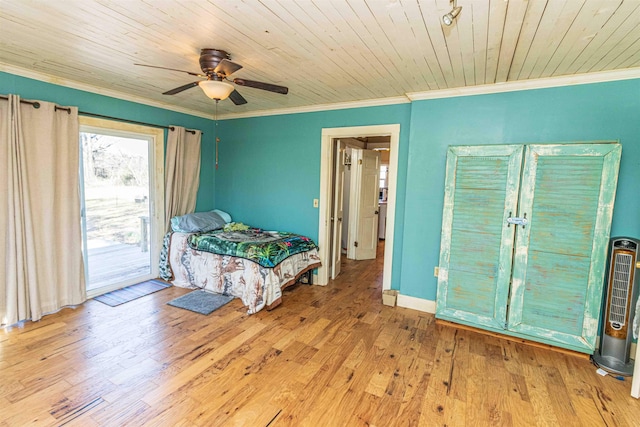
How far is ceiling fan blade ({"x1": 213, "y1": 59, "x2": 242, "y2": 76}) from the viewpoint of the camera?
2.16 meters

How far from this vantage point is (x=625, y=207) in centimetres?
259

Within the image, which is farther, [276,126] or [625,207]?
[276,126]

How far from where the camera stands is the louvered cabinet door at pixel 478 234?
2730mm

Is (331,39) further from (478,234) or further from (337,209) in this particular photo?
(337,209)

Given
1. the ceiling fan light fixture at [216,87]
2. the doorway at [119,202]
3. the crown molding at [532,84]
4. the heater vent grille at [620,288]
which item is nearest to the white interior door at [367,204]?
the crown molding at [532,84]

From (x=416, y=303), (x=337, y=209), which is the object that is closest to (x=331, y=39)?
(x=337, y=209)

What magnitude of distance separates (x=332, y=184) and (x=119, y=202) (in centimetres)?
282

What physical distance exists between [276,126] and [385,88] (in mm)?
1814

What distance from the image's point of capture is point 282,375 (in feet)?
7.56

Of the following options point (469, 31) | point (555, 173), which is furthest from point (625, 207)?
point (469, 31)

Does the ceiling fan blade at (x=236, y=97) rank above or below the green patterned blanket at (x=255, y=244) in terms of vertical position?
above

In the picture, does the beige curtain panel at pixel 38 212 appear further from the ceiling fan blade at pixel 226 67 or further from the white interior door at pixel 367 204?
the white interior door at pixel 367 204

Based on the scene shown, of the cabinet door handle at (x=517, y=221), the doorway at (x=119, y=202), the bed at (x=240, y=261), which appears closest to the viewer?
the cabinet door handle at (x=517, y=221)

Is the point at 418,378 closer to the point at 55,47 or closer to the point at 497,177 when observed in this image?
the point at 497,177
